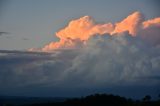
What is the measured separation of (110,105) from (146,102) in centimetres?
1553

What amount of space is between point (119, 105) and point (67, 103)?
67.4 feet

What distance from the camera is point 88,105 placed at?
171750 mm

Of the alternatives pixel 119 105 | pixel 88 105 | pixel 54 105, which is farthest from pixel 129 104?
pixel 54 105

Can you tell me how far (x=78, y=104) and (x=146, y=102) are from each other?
991 inches

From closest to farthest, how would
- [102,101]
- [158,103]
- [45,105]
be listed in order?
[158,103], [102,101], [45,105]

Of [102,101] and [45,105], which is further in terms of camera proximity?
[45,105]

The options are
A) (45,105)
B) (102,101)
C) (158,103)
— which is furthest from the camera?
(45,105)

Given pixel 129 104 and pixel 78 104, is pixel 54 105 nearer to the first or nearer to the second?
pixel 78 104

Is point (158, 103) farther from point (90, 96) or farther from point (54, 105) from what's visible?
point (54, 105)

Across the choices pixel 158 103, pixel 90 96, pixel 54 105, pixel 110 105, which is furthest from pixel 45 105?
pixel 158 103

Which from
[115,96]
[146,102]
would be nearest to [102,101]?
[115,96]

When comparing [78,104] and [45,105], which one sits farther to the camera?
[45,105]

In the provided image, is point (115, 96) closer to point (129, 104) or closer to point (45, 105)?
point (129, 104)

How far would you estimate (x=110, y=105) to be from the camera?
16875 centimetres
